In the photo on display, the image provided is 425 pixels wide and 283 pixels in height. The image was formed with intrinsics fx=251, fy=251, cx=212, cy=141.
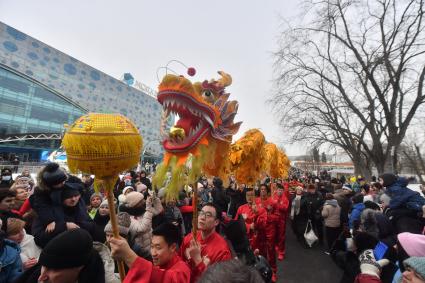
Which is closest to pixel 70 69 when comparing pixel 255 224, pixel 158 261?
pixel 255 224

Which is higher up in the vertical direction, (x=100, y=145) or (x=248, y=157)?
(x=248, y=157)

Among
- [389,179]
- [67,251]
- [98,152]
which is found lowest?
[67,251]

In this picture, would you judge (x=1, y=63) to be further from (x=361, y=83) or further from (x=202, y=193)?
(x=361, y=83)

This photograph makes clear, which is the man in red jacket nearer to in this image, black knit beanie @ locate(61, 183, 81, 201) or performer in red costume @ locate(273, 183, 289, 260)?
black knit beanie @ locate(61, 183, 81, 201)

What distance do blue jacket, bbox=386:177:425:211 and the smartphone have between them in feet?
3.85

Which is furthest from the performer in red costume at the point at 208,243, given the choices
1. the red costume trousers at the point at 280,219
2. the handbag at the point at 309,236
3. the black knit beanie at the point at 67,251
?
the handbag at the point at 309,236

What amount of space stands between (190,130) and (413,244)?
2063mm

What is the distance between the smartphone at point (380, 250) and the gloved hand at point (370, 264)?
0.10 metres

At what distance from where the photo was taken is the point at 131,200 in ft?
10.6

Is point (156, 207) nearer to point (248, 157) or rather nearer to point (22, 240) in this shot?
point (22, 240)

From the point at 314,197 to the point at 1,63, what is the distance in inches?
1378

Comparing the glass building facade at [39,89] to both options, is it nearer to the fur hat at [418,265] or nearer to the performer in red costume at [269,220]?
the performer in red costume at [269,220]

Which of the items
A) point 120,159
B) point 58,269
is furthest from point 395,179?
point 58,269

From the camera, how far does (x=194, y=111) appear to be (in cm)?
245
